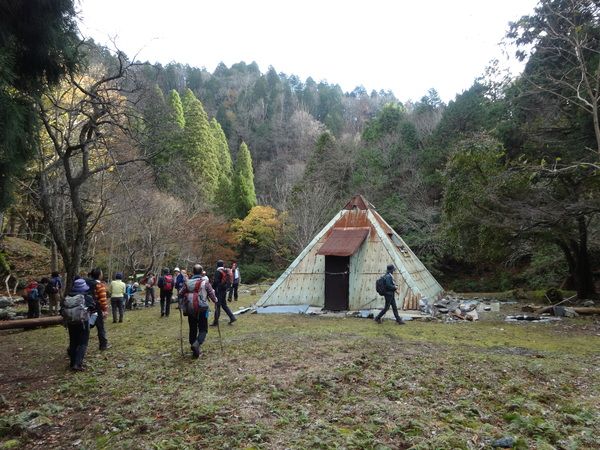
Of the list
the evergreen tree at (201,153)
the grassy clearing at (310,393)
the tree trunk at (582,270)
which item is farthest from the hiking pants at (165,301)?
the evergreen tree at (201,153)

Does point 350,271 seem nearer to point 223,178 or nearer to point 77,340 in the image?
point 77,340

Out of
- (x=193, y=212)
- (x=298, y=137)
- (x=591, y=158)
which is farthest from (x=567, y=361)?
(x=298, y=137)

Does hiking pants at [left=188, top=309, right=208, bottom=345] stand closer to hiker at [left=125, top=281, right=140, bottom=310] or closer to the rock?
the rock

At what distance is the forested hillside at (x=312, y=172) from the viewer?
9.52m

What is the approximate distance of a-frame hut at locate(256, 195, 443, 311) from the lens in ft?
39.2

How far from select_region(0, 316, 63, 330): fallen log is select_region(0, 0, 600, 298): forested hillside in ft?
5.22

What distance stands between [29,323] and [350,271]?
9309mm

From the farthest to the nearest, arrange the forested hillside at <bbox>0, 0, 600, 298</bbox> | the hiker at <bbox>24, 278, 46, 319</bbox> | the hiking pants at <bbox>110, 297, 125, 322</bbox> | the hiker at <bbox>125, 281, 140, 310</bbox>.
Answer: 1. the hiker at <bbox>125, 281, 140, 310</bbox>
2. the hiking pants at <bbox>110, 297, 125, 322</bbox>
3. the hiker at <bbox>24, 278, 46, 319</bbox>
4. the forested hillside at <bbox>0, 0, 600, 298</bbox>

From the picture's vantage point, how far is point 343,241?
12633mm

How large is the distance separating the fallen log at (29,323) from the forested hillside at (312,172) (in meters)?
1.59

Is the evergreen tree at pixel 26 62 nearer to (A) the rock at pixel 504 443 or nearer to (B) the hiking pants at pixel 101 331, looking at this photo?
(B) the hiking pants at pixel 101 331

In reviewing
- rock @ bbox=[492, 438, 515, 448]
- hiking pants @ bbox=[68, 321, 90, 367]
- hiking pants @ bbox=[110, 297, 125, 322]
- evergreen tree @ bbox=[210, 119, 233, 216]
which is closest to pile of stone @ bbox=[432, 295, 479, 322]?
rock @ bbox=[492, 438, 515, 448]

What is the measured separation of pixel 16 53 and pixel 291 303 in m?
9.79

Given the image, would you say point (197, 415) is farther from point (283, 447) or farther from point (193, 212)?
point (193, 212)
